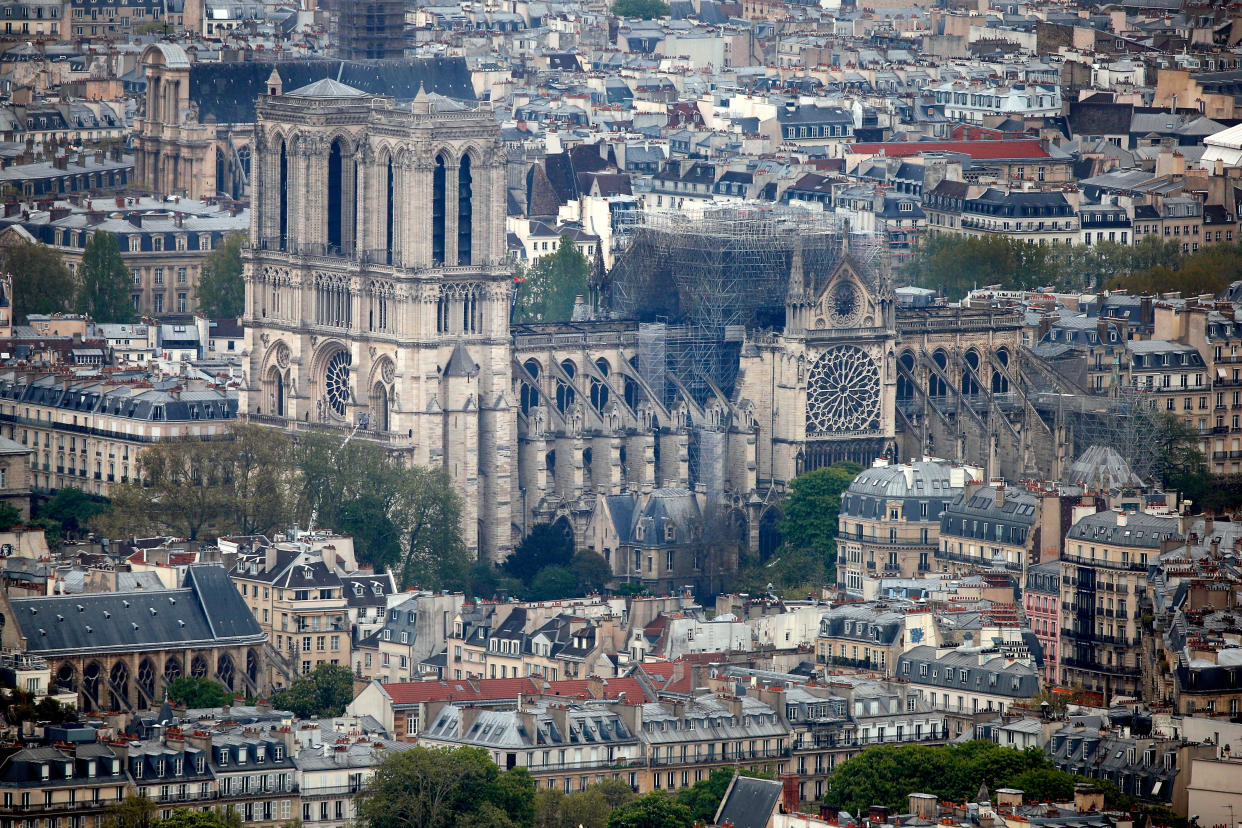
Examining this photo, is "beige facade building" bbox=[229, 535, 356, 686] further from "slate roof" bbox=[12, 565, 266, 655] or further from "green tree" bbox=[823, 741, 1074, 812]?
"green tree" bbox=[823, 741, 1074, 812]

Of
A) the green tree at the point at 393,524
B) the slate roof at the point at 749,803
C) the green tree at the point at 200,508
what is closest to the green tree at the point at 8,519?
the green tree at the point at 200,508

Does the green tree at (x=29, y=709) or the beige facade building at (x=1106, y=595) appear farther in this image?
the beige facade building at (x=1106, y=595)

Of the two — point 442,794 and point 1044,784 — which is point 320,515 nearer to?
point 442,794

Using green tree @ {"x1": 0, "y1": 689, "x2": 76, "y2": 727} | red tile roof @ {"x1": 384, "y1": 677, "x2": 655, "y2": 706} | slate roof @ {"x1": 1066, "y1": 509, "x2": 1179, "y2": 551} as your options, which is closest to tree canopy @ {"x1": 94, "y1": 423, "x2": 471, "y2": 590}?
slate roof @ {"x1": 1066, "y1": 509, "x2": 1179, "y2": 551}

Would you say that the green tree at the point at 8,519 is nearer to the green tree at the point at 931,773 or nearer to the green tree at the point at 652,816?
the green tree at the point at 931,773

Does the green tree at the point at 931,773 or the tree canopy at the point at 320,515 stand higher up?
the green tree at the point at 931,773

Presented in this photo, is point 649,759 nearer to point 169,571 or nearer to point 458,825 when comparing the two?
point 458,825

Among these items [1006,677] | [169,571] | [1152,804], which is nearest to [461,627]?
[169,571]

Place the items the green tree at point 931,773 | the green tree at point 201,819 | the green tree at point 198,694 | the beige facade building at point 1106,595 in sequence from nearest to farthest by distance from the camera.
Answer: the green tree at point 201,819 < the green tree at point 931,773 < the green tree at point 198,694 < the beige facade building at point 1106,595
